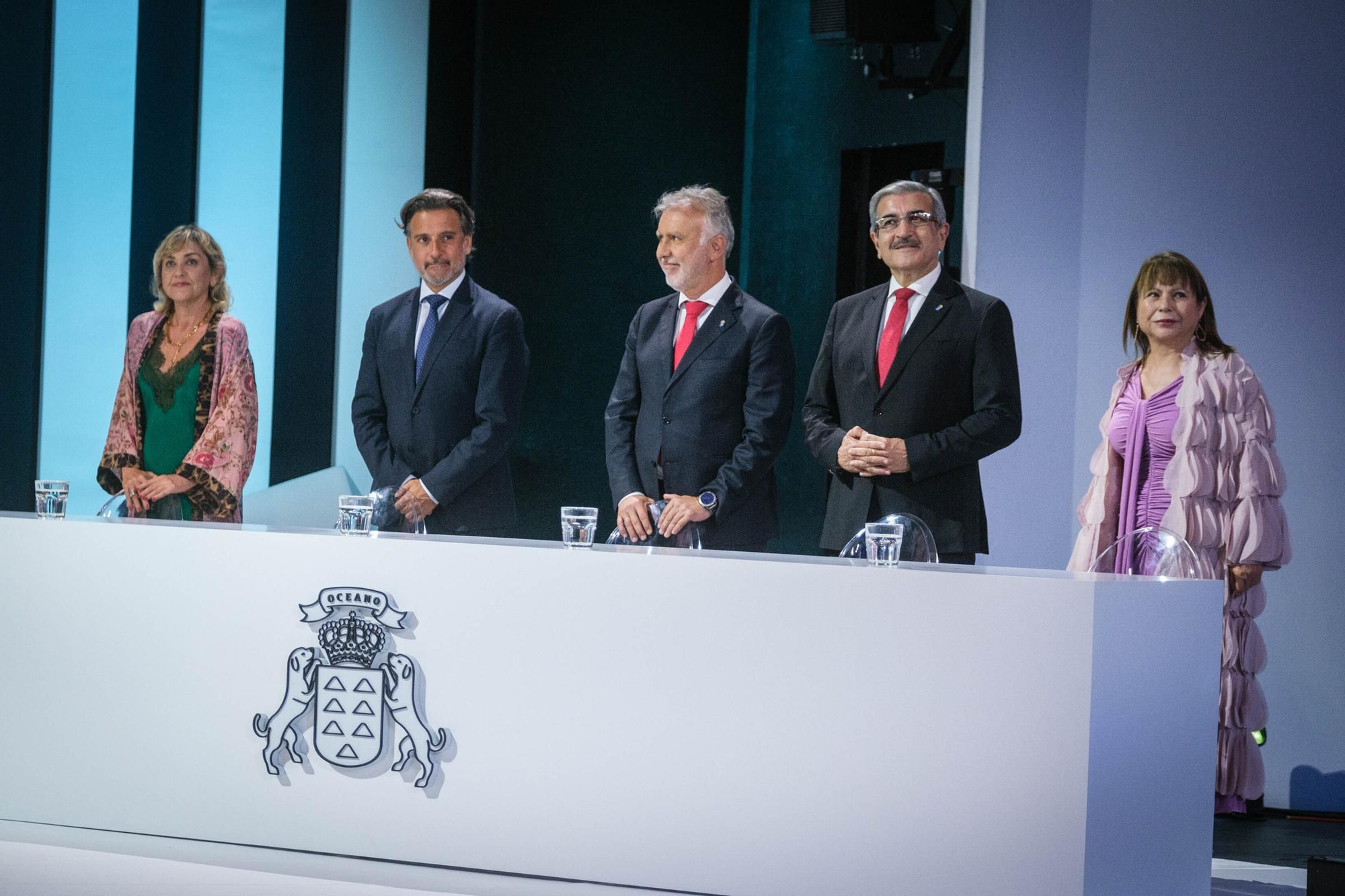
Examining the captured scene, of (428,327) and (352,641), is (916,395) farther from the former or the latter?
(352,641)

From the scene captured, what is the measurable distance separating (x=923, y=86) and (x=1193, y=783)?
12.2 feet

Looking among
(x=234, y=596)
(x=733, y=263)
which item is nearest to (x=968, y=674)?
(x=234, y=596)

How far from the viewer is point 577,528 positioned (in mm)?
2395

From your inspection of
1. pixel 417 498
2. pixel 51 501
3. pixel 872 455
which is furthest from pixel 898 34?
pixel 51 501

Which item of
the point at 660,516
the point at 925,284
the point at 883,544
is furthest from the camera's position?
the point at 925,284

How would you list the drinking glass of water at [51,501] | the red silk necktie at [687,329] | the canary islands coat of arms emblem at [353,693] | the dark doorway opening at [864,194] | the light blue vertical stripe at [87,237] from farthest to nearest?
the dark doorway opening at [864,194] < the light blue vertical stripe at [87,237] < the red silk necktie at [687,329] < the drinking glass of water at [51,501] < the canary islands coat of arms emblem at [353,693]

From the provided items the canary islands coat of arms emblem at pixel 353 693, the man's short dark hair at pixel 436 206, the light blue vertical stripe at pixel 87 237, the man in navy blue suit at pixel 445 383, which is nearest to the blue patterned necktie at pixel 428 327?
the man in navy blue suit at pixel 445 383

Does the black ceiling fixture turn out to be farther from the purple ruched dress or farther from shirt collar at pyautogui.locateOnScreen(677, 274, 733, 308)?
shirt collar at pyautogui.locateOnScreen(677, 274, 733, 308)

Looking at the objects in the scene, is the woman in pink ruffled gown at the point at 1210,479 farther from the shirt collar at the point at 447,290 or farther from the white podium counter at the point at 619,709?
the shirt collar at the point at 447,290

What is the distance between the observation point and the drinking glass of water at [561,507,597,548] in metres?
2.39

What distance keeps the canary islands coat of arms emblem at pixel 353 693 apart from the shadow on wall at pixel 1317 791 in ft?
9.28

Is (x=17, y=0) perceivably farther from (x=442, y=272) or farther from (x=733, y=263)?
(x=733, y=263)

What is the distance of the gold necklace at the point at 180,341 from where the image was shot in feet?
12.1

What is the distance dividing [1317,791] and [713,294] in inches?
91.9
